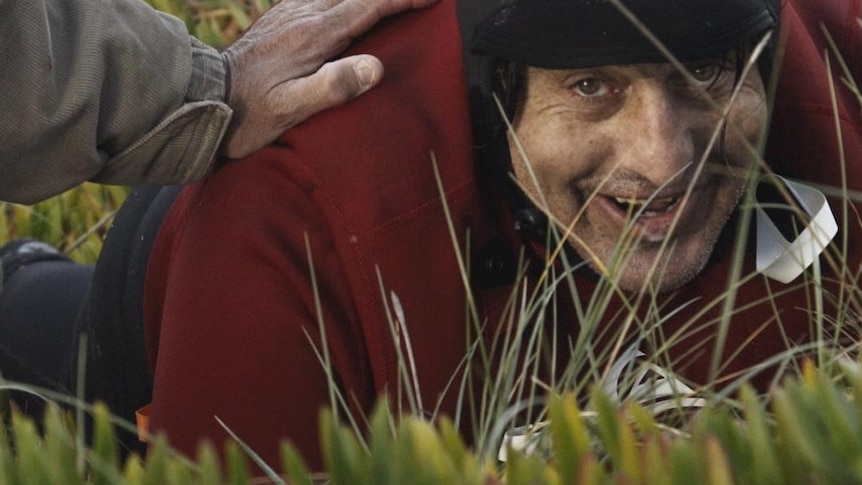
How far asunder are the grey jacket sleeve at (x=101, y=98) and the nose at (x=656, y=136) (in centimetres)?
62

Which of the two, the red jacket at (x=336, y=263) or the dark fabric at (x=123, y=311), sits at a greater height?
the red jacket at (x=336, y=263)

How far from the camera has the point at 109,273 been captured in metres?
3.05

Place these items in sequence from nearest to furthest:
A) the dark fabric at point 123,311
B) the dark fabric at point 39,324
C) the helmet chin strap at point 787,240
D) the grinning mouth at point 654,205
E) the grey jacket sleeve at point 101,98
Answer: the grey jacket sleeve at point 101,98
the grinning mouth at point 654,205
the helmet chin strap at point 787,240
the dark fabric at point 123,311
the dark fabric at point 39,324

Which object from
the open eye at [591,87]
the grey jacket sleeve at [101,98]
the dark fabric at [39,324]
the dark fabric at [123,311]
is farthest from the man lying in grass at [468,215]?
the dark fabric at [39,324]

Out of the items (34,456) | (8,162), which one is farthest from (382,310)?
(34,456)

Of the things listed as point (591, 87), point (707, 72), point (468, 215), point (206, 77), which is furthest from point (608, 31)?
point (206, 77)

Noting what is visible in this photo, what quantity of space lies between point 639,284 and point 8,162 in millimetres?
985

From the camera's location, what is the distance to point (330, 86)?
2494 mm

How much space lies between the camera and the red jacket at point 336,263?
2447 mm

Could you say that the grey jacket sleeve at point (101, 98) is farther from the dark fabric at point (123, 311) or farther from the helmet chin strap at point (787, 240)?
the helmet chin strap at point (787, 240)

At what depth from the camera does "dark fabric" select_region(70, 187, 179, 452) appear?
297 centimetres

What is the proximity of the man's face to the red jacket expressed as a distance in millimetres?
122

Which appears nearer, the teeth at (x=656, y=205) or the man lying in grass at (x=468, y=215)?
the man lying in grass at (x=468, y=215)

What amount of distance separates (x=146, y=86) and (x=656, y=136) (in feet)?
2.55
